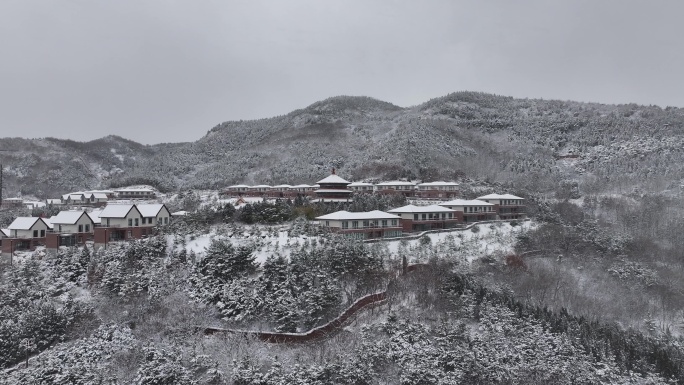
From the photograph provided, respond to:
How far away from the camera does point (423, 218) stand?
52938mm

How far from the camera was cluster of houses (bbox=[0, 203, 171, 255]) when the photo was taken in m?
46.9

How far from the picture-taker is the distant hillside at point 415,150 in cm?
8481

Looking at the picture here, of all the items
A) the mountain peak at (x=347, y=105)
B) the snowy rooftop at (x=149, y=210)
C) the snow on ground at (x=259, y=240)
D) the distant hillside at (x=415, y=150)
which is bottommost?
the snow on ground at (x=259, y=240)

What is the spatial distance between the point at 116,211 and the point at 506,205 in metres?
44.1

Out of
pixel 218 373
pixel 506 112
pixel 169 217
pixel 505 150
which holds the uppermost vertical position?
pixel 506 112

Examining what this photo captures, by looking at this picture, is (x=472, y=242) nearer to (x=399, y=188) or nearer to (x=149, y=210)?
(x=399, y=188)

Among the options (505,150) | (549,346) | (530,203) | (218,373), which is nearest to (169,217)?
(218,373)

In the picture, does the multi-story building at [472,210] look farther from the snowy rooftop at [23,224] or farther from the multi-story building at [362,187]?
the snowy rooftop at [23,224]

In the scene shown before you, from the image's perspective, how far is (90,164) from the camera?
470ft

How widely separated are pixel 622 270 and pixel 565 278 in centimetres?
626

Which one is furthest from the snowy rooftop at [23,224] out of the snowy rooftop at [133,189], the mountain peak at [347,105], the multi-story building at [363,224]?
the mountain peak at [347,105]

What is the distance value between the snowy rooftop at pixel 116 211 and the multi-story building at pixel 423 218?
2668cm

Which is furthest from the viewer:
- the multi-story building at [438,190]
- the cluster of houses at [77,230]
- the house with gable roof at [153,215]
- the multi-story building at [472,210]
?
the multi-story building at [438,190]

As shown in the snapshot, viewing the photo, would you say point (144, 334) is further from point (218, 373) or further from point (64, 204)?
point (64, 204)
